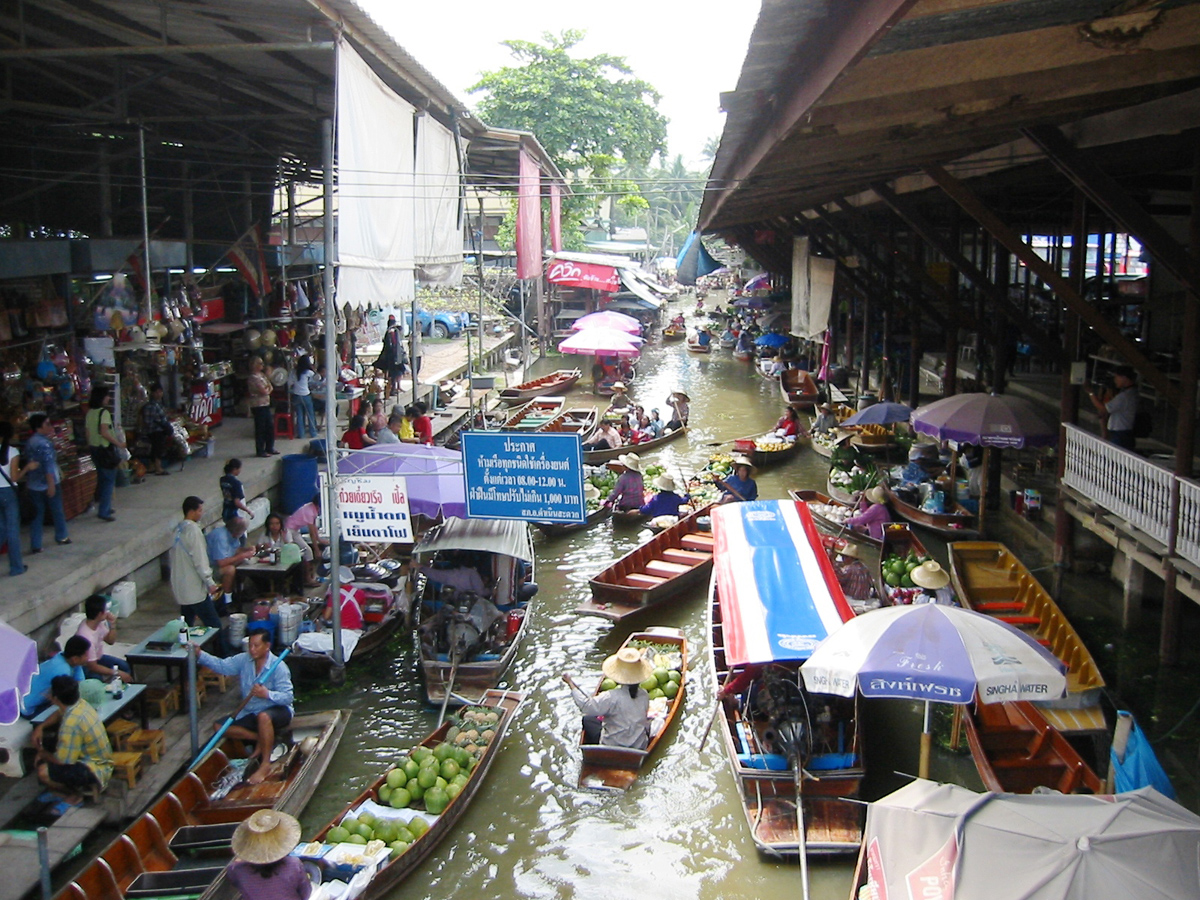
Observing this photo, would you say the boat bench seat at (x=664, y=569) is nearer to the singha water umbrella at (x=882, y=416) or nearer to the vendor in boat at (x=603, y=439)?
the singha water umbrella at (x=882, y=416)

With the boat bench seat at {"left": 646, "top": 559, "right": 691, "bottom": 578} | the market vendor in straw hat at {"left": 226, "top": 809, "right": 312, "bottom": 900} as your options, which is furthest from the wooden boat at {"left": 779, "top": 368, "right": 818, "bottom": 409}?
the market vendor in straw hat at {"left": 226, "top": 809, "right": 312, "bottom": 900}

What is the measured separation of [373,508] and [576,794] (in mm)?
3161

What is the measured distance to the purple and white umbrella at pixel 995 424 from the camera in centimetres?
1224

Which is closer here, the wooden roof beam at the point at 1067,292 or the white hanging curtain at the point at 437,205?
the wooden roof beam at the point at 1067,292

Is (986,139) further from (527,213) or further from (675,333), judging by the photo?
(675,333)

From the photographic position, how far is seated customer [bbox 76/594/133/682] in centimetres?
790

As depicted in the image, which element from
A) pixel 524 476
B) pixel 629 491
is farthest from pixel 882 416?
pixel 524 476

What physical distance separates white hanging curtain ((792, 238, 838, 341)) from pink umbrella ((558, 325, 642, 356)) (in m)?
4.72

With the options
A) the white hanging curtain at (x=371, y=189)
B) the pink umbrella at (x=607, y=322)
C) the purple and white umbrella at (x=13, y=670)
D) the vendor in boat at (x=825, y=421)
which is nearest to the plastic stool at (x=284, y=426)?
the white hanging curtain at (x=371, y=189)

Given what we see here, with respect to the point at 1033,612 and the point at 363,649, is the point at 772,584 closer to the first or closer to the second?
the point at 1033,612

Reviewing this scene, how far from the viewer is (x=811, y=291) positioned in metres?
21.0

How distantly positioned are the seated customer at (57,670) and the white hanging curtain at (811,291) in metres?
14.5

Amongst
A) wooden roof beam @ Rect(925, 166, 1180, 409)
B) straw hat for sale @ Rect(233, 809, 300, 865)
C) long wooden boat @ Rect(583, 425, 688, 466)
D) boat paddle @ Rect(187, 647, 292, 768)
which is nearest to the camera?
straw hat for sale @ Rect(233, 809, 300, 865)

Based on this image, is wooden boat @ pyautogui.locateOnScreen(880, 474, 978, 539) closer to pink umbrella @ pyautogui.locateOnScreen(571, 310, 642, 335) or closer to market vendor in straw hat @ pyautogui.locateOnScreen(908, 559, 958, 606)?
market vendor in straw hat @ pyautogui.locateOnScreen(908, 559, 958, 606)
